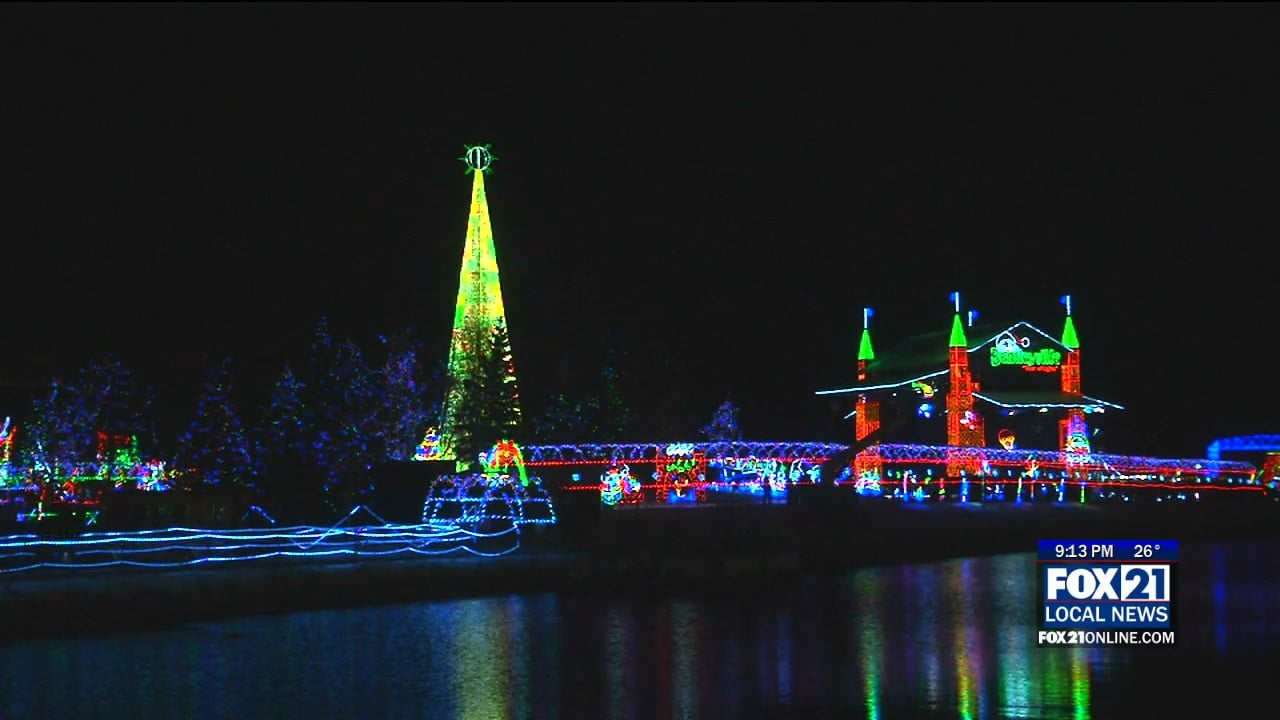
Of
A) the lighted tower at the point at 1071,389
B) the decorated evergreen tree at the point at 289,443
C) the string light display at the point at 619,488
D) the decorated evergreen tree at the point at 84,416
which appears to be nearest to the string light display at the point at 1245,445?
the lighted tower at the point at 1071,389

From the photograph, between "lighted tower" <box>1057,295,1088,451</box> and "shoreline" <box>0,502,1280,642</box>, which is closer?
"shoreline" <box>0,502,1280,642</box>

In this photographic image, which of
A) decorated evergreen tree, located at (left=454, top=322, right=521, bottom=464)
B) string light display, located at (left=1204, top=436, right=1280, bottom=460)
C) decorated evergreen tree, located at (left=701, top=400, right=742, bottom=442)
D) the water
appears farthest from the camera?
decorated evergreen tree, located at (left=701, top=400, right=742, bottom=442)

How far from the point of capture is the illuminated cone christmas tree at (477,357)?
38531 millimetres

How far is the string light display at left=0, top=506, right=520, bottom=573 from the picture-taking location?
19781mm

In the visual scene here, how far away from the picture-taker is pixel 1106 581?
492 inches

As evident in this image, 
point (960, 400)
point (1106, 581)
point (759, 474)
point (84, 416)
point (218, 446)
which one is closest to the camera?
point (1106, 581)

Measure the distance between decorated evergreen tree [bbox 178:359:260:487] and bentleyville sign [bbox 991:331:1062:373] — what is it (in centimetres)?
4311

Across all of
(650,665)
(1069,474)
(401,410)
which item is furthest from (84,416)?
(650,665)

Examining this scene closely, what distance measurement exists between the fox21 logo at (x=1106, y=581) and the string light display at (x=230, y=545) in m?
12.2

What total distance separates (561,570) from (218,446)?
73.2 ft

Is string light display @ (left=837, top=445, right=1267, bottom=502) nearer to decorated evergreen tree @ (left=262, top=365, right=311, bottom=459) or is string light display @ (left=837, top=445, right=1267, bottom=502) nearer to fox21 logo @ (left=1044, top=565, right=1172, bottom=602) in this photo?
decorated evergreen tree @ (left=262, top=365, right=311, bottom=459)

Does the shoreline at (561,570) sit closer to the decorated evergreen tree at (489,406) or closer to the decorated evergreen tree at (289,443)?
the decorated evergreen tree at (289,443)
